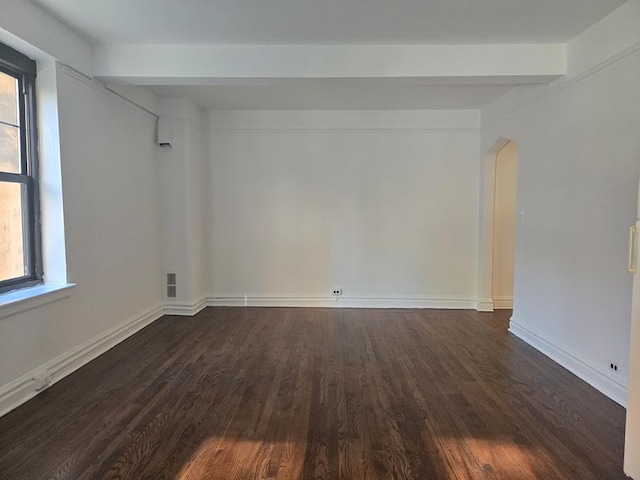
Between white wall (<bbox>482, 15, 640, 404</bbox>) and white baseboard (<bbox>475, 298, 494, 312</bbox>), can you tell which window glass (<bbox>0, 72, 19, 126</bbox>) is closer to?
white wall (<bbox>482, 15, 640, 404</bbox>)

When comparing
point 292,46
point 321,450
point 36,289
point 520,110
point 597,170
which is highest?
point 292,46

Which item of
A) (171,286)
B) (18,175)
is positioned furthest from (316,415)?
(171,286)

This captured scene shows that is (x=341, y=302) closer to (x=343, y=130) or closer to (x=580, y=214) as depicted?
(x=343, y=130)

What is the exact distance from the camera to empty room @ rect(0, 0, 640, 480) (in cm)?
227

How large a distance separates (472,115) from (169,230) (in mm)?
4078

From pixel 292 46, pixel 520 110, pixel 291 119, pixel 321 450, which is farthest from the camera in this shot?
pixel 291 119

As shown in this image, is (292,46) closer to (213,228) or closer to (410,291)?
(213,228)

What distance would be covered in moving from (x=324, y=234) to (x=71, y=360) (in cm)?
314

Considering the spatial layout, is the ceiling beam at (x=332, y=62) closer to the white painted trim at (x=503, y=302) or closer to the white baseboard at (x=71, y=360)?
the white baseboard at (x=71, y=360)

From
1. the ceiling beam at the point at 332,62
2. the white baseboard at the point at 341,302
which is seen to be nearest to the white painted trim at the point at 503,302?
the white baseboard at the point at 341,302

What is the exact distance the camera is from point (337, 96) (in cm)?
449

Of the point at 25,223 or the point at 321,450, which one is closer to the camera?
the point at 321,450

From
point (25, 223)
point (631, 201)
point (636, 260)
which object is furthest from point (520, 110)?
point (25, 223)

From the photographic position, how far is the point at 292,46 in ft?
10.8
